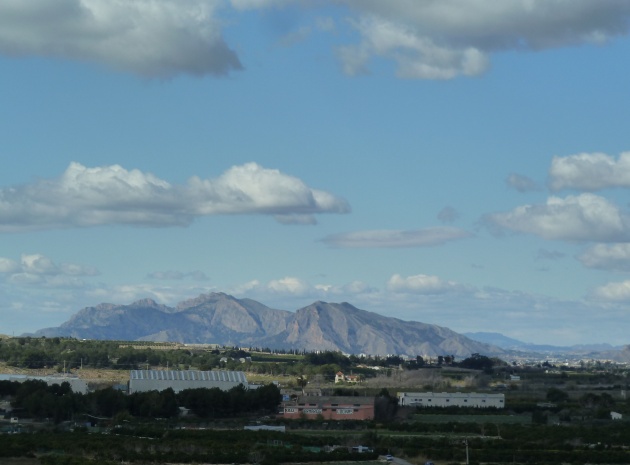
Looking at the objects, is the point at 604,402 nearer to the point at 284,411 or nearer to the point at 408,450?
the point at 284,411

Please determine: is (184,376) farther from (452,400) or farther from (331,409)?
(452,400)

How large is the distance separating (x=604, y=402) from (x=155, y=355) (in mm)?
72458

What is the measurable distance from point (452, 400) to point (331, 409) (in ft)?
47.7

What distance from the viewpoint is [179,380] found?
10181 centimetres

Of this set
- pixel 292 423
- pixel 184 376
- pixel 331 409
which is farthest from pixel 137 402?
pixel 184 376

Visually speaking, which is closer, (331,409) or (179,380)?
(331,409)

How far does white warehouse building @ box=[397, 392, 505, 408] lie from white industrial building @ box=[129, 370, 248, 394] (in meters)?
15.0

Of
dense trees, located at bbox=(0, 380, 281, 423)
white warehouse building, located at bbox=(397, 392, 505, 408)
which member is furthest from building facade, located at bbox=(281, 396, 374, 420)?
white warehouse building, located at bbox=(397, 392, 505, 408)

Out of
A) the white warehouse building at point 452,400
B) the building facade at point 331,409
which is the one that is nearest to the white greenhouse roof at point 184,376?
the white warehouse building at point 452,400

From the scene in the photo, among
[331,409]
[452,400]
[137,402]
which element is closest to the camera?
[137,402]

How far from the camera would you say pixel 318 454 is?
60.4 meters

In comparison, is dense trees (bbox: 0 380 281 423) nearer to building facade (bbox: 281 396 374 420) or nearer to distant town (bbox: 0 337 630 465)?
distant town (bbox: 0 337 630 465)

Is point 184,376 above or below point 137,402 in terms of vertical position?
above

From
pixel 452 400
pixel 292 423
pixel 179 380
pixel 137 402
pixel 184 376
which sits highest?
pixel 184 376
